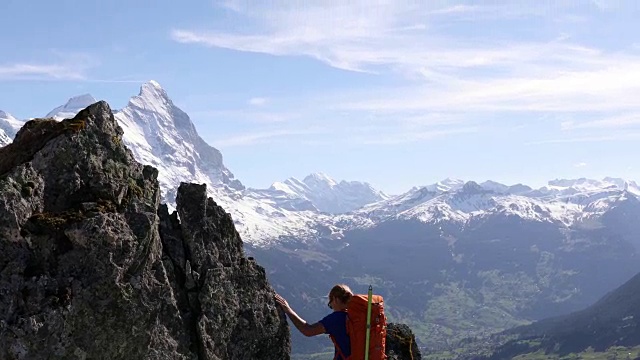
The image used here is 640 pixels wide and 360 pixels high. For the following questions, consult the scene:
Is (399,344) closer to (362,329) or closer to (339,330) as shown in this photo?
(339,330)

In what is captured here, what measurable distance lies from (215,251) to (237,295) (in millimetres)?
1641

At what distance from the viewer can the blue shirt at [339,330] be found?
18.0m

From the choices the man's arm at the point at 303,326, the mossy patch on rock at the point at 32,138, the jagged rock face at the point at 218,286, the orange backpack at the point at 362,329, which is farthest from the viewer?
the jagged rock face at the point at 218,286

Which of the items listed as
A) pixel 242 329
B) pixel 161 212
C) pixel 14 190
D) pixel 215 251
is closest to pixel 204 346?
pixel 242 329

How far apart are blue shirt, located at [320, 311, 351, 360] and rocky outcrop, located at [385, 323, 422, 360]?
6.53 m

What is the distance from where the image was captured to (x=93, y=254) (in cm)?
1681

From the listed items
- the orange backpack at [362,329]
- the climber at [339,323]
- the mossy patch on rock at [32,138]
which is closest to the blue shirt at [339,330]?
the climber at [339,323]

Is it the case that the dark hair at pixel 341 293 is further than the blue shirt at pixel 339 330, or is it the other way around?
the dark hair at pixel 341 293

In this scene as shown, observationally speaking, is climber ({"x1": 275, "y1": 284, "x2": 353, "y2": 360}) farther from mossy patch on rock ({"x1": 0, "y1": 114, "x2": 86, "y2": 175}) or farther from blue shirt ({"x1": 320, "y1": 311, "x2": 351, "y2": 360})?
mossy patch on rock ({"x1": 0, "y1": 114, "x2": 86, "y2": 175})

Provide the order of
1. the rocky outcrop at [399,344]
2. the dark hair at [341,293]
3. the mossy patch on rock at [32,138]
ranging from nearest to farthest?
the dark hair at [341,293]
the mossy patch on rock at [32,138]
the rocky outcrop at [399,344]

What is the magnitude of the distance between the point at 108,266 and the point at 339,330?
260 inches

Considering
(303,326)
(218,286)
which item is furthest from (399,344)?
(218,286)

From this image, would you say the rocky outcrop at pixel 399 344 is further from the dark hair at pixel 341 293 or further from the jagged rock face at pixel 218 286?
the dark hair at pixel 341 293

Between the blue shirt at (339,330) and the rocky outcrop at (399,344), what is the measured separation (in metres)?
6.53
